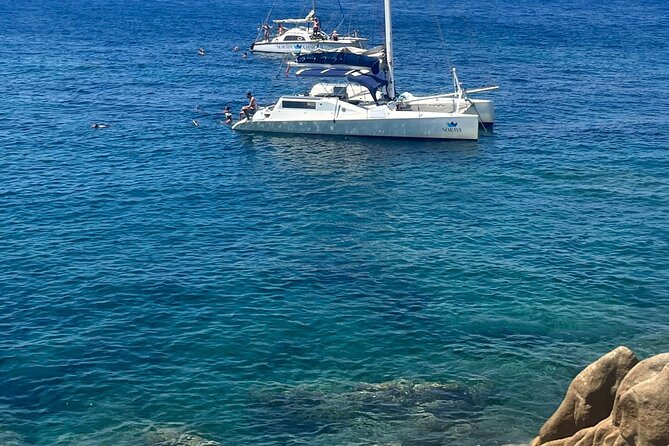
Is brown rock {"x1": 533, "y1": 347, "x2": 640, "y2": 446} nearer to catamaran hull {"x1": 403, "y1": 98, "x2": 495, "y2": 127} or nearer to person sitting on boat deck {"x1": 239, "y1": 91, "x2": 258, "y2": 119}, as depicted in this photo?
catamaran hull {"x1": 403, "y1": 98, "x2": 495, "y2": 127}

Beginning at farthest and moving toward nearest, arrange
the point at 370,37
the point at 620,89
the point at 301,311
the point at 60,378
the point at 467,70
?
the point at 370,37, the point at 467,70, the point at 620,89, the point at 301,311, the point at 60,378

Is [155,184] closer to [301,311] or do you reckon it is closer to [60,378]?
[301,311]

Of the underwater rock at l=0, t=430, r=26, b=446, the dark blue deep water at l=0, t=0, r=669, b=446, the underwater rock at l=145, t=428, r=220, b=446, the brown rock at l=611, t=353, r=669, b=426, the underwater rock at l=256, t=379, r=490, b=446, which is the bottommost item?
the underwater rock at l=0, t=430, r=26, b=446

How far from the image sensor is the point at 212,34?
14550cm

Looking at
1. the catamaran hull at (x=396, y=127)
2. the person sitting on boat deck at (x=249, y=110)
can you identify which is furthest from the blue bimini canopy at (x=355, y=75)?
the person sitting on boat deck at (x=249, y=110)

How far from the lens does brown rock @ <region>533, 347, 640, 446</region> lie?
29.1m

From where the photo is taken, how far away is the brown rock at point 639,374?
1060 inches

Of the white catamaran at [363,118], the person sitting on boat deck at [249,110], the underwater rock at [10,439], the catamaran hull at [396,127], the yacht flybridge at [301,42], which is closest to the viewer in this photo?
the underwater rock at [10,439]

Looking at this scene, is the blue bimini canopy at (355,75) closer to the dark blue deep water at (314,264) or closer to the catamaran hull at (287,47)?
the dark blue deep water at (314,264)

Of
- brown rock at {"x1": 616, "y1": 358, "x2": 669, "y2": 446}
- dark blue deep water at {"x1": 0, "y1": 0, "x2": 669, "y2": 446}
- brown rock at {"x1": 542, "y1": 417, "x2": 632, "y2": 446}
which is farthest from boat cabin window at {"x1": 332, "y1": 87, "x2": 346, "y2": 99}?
brown rock at {"x1": 616, "y1": 358, "x2": 669, "y2": 446}

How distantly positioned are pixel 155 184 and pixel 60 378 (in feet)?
98.1

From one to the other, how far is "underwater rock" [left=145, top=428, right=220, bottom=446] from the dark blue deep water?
9.1 inches

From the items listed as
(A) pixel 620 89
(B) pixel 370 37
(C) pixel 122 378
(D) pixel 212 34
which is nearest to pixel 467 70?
(A) pixel 620 89

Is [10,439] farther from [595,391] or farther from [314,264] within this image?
[595,391]
